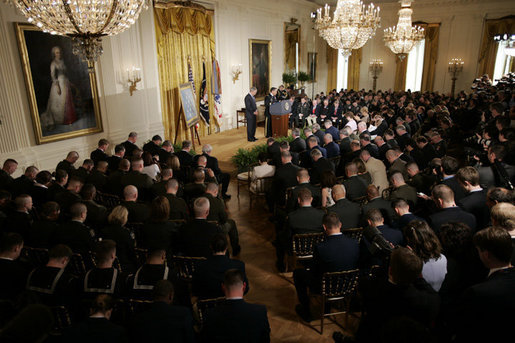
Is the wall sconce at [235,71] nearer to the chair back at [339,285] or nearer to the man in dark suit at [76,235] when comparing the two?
the man in dark suit at [76,235]

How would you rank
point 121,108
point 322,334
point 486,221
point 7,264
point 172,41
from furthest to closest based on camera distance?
point 172,41 < point 121,108 < point 486,221 < point 322,334 < point 7,264

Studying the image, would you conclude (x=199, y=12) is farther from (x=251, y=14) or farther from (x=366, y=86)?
(x=366, y=86)

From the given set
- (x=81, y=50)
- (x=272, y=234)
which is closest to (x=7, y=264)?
(x=81, y=50)

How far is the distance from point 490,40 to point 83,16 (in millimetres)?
18048

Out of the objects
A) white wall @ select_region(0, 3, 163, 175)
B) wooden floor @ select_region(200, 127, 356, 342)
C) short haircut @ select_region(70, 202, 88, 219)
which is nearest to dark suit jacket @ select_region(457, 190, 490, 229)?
wooden floor @ select_region(200, 127, 356, 342)

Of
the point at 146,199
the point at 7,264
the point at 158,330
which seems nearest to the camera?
the point at 158,330

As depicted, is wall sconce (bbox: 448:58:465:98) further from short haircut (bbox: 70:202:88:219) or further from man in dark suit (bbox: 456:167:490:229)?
short haircut (bbox: 70:202:88:219)

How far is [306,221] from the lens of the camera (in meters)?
4.41

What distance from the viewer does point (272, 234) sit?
6148 millimetres

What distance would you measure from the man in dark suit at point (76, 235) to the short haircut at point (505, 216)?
4.21m

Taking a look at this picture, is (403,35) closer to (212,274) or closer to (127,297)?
(212,274)

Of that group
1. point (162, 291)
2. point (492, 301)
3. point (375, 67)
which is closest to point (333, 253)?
point (492, 301)

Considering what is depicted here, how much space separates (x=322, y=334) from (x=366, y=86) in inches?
711

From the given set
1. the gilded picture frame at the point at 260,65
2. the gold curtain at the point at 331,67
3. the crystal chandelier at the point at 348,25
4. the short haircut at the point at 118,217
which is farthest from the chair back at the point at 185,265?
the gold curtain at the point at 331,67
